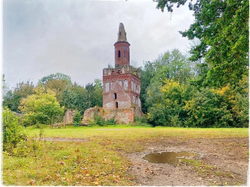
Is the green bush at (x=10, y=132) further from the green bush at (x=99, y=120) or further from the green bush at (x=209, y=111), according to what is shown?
the green bush at (x=99, y=120)

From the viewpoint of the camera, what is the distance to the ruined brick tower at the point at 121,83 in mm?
39000

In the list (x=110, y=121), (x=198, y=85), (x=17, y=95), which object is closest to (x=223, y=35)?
(x=198, y=85)

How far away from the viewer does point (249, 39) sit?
6.79 metres

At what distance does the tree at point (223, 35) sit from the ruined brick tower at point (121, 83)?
28.3 m

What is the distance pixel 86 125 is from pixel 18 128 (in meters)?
27.0

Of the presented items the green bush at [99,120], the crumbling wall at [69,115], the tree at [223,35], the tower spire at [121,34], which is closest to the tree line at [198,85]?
the tree at [223,35]

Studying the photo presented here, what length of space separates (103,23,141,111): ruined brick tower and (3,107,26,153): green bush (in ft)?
103

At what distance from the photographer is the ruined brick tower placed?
3900cm

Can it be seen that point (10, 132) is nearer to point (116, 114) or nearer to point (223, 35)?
point (223, 35)

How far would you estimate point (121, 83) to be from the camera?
39594 millimetres

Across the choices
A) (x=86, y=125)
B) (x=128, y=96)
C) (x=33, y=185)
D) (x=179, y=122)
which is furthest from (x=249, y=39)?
A: (x=128, y=96)

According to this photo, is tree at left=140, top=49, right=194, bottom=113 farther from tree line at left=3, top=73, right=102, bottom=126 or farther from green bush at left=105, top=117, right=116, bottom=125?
tree line at left=3, top=73, right=102, bottom=126

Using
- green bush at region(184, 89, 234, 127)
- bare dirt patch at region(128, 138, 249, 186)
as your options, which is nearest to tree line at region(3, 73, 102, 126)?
green bush at region(184, 89, 234, 127)

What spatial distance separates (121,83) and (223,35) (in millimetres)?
31908
